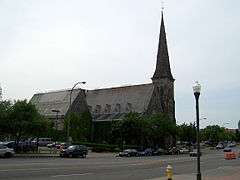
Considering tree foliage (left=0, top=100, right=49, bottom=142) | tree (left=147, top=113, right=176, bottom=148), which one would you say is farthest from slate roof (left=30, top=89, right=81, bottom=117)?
tree foliage (left=0, top=100, right=49, bottom=142)

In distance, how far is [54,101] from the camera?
131375 mm

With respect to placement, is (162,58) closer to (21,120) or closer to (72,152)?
(21,120)

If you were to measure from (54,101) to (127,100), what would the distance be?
69.1 ft

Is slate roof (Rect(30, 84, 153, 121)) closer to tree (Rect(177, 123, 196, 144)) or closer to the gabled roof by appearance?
the gabled roof

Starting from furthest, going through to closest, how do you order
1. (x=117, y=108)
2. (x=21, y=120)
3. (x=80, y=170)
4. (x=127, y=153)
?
1. (x=117, y=108)
2. (x=127, y=153)
3. (x=21, y=120)
4. (x=80, y=170)

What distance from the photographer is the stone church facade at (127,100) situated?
12275cm

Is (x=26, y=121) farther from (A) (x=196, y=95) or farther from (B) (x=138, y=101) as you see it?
(B) (x=138, y=101)

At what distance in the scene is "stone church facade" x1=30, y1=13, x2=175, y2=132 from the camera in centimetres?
12275

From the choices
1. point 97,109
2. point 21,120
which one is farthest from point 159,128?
point 21,120

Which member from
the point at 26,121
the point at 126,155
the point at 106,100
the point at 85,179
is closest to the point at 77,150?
the point at 26,121

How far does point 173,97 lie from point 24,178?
106441mm

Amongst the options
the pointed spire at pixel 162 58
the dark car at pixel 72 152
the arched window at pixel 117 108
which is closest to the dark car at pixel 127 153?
the dark car at pixel 72 152

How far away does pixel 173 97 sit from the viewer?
415 feet

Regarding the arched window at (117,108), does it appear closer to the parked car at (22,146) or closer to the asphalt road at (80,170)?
the parked car at (22,146)
